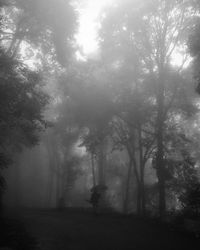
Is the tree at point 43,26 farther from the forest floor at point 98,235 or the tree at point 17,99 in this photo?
the forest floor at point 98,235

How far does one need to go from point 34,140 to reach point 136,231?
23.3 feet

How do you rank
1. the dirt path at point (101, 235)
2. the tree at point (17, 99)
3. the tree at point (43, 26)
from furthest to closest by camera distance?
the tree at point (43, 26), the tree at point (17, 99), the dirt path at point (101, 235)

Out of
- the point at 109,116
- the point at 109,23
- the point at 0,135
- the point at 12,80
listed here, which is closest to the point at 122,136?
the point at 109,116

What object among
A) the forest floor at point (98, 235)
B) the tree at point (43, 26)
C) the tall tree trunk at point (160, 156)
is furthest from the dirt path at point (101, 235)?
the tree at point (43, 26)

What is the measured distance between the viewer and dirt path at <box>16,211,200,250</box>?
44.2 feet

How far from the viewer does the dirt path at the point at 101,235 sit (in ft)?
44.2

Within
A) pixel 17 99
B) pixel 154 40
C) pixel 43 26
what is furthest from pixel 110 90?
pixel 17 99

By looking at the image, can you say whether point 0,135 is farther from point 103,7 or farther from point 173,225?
point 103,7

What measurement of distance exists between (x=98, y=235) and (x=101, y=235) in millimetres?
140

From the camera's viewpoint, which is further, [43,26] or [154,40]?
[154,40]

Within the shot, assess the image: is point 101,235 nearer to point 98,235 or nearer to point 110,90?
point 98,235

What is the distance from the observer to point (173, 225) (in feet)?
64.6

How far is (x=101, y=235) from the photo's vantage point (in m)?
15.3

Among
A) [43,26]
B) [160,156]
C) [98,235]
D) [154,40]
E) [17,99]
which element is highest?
[154,40]
